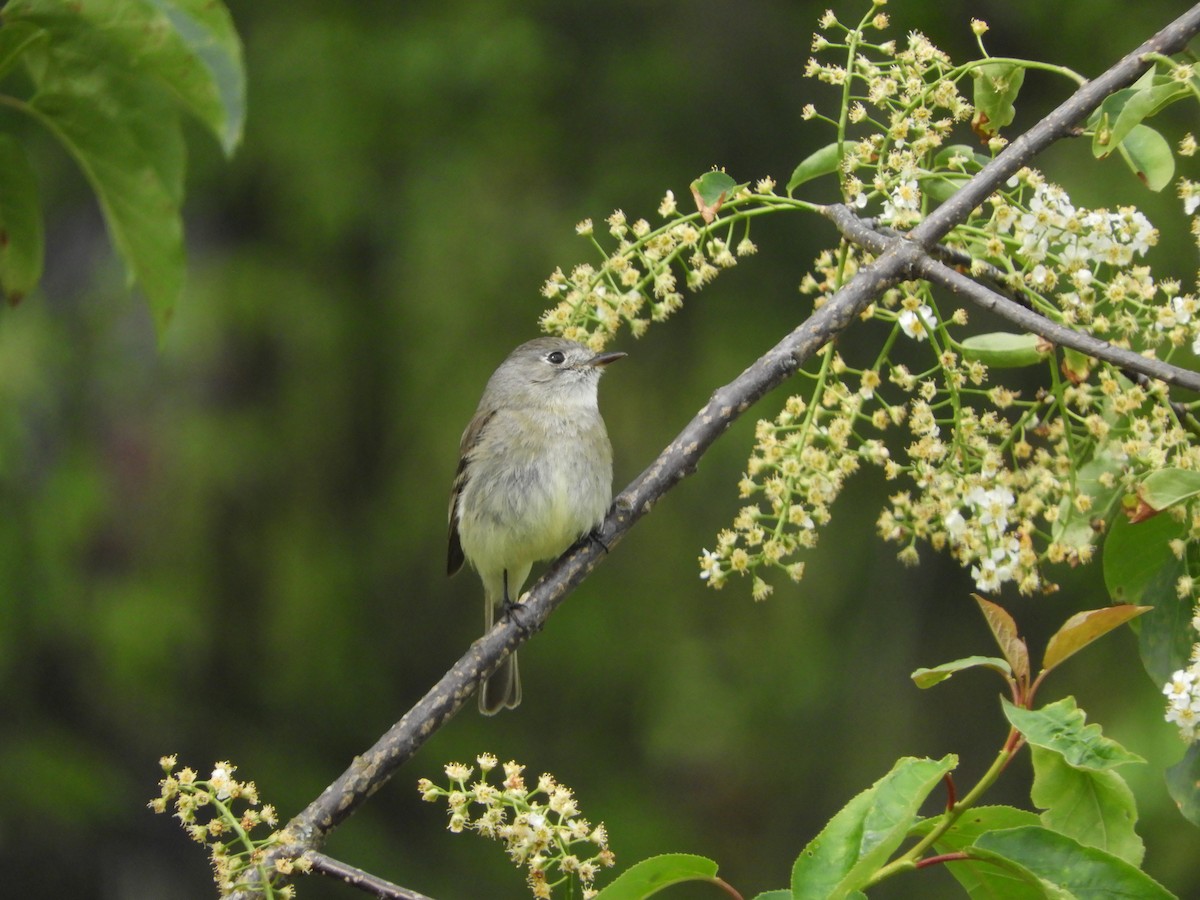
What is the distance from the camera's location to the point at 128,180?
1271mm

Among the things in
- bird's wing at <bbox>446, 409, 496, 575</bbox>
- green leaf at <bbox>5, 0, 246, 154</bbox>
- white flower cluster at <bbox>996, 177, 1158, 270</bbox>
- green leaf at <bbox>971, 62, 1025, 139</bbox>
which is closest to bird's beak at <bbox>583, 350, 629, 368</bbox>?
bird's wing at <bbox>446, 409, 496, 575</bbox>

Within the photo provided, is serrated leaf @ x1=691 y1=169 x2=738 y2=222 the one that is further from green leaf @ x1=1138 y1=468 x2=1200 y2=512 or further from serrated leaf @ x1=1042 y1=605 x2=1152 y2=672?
serrated leaf @ x1=1042 y1=605 x2=1152 y2=672

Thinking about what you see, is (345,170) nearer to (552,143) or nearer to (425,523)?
(552,143)

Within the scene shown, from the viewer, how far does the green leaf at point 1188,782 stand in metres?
1.83

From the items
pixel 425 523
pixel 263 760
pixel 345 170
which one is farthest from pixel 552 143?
pixel 263 760

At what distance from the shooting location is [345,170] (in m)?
6.83

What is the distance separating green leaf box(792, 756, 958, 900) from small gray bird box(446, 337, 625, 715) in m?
2.13

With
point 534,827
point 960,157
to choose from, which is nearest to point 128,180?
point 534,827

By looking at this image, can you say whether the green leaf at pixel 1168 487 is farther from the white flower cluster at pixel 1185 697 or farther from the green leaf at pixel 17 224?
the green leaf at pixel 17 224

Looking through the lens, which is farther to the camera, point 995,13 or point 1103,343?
point 995,13

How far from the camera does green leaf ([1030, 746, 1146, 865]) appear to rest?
5.06ft

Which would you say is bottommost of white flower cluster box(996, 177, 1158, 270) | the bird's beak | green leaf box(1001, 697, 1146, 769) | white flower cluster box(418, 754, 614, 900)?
green leaf box(1001, 697, 1146, 769)

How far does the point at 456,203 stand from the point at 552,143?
1.79ft

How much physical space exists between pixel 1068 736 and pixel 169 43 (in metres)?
1.13
